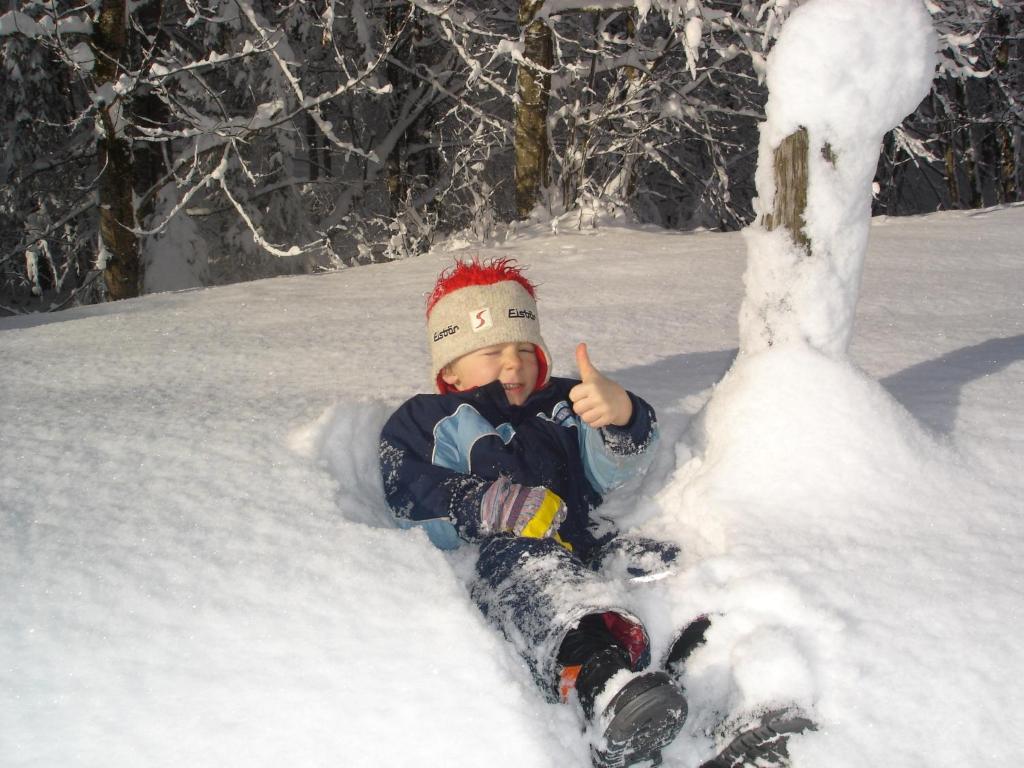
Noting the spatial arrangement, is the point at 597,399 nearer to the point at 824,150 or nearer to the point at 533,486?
the point at 533,486

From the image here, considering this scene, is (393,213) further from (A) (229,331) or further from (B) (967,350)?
(B) (967,350)

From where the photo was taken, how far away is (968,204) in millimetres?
15570

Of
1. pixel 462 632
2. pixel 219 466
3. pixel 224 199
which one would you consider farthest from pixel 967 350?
pixel 224 199

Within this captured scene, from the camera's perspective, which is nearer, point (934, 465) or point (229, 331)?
point (934, 465)

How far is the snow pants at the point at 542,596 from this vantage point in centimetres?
187

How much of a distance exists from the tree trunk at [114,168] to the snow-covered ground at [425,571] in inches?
194

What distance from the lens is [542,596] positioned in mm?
1946

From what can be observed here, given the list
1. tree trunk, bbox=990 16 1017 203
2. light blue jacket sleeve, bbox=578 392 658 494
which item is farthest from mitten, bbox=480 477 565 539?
tree trunk, bbox=990 16 1017 203

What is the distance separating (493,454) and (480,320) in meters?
0.50

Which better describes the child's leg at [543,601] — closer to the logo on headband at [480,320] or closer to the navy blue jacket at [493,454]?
the navy blue jacket at [493,454]


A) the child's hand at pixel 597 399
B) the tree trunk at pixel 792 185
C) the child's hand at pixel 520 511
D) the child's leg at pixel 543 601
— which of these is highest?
the tree trunk at pixel 792 185

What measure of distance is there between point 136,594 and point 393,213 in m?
10.5

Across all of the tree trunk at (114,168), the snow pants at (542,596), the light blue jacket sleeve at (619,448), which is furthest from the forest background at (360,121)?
the snow pants at (542,596)

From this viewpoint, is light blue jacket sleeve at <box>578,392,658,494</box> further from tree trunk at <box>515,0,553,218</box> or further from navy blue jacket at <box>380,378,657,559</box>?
tree trunk at <box>515,0,553,218</box>
